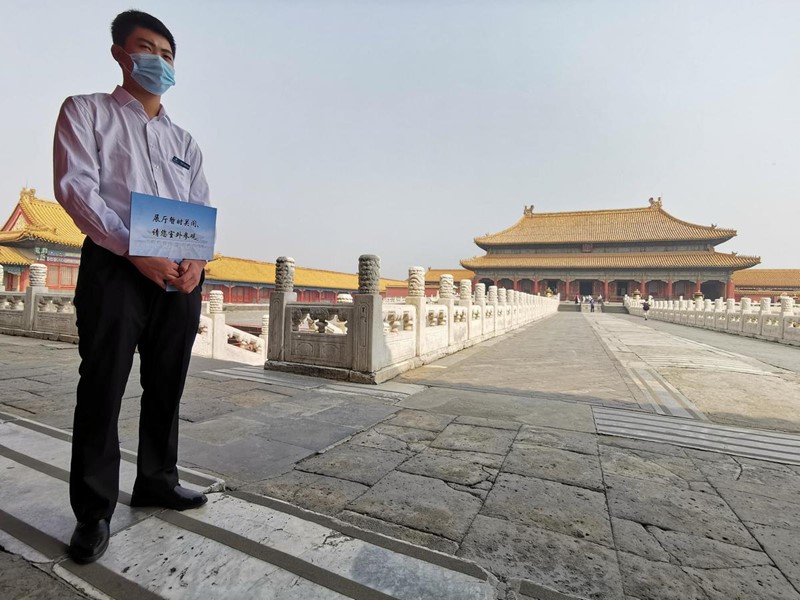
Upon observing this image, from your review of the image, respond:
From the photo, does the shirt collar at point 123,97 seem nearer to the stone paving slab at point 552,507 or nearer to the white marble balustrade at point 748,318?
Result: the stone paving slab at point 552,507

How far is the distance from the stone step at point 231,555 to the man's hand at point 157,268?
2.89ft

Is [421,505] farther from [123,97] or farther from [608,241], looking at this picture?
[608,241]

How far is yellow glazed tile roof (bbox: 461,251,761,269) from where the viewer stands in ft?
108

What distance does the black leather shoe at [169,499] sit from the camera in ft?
5.22

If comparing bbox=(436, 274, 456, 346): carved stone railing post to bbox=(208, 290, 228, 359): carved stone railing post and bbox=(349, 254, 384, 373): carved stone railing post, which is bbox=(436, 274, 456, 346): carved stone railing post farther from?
bbox=(208, 290, 228, 359): carved stone railing post

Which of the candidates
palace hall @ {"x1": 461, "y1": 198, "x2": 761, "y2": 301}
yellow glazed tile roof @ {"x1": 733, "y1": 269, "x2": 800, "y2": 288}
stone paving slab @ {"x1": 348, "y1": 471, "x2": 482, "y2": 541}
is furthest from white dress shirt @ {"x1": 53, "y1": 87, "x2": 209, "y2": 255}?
yellow glazed tile roof @ {"x1": 733, "y1": 269, "x2": 800, "y2": 288}

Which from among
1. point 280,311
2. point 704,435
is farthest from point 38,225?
point 704,435

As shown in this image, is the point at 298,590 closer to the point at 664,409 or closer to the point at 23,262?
the point at 664,409

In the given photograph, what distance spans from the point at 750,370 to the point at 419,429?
225 inches

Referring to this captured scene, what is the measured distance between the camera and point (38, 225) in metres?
18.4

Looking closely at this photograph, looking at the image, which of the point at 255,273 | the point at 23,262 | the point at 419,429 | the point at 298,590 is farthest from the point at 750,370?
the point at 255,273

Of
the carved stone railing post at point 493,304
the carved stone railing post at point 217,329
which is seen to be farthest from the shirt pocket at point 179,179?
the carved stone railing post at point 493,304

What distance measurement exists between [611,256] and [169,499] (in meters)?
41.3

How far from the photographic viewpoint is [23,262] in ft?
58.4
